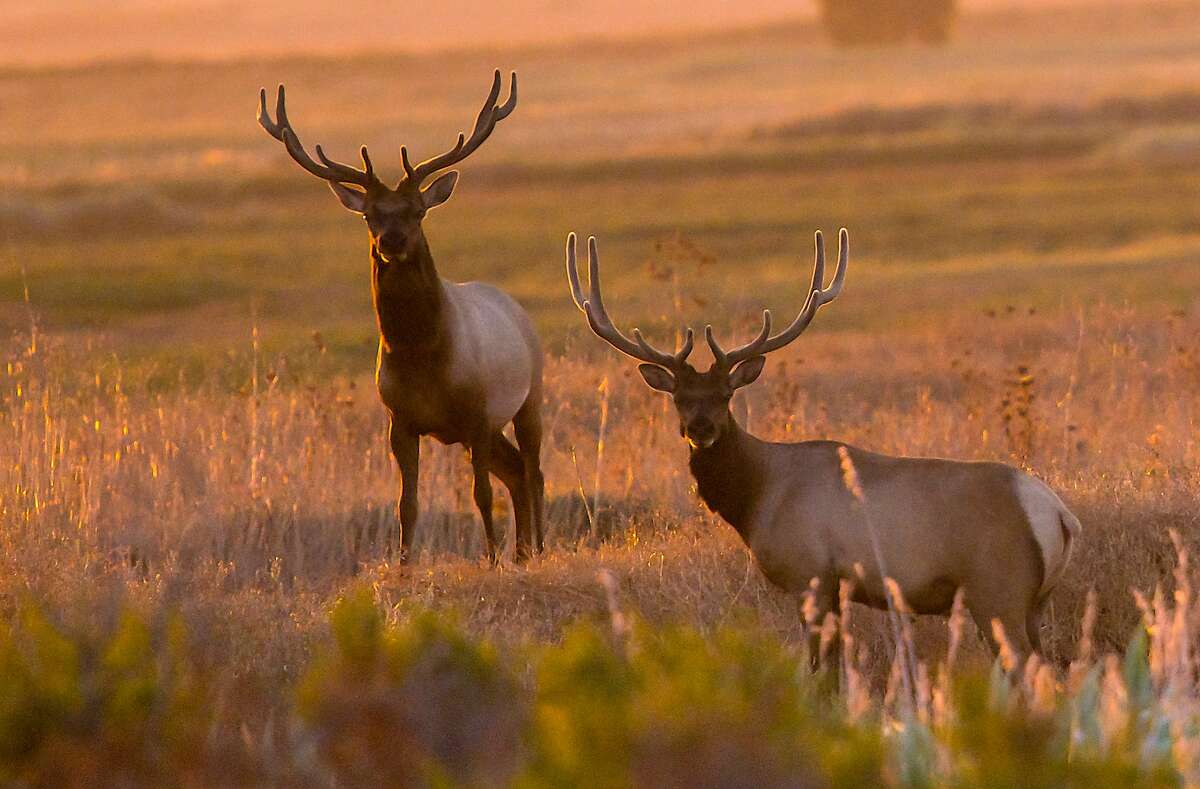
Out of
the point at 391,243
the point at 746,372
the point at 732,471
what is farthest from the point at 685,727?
the point at 391,243

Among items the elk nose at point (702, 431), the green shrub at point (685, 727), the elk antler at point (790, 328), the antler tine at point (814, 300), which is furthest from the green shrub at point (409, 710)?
the antler tine at point (814, 300)

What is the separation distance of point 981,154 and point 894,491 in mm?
39338

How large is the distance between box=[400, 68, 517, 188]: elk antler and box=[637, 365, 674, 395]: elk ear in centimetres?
175

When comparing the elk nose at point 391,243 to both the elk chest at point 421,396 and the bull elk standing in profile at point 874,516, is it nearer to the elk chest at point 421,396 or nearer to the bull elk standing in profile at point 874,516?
the elk chest at point 421,396

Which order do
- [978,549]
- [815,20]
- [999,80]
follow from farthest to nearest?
[815,20]
[999,80]
[978,549]

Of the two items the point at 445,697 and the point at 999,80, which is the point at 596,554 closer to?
the point at 445,697

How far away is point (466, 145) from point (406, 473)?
1.63m

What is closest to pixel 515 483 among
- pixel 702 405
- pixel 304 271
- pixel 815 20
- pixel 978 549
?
pixel 702 405

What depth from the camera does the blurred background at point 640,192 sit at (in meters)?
24.5

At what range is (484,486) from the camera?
1071cm

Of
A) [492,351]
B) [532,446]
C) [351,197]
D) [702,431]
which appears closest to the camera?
[702,431]

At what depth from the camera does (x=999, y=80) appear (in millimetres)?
76375

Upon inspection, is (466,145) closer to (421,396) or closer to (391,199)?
(391,199)

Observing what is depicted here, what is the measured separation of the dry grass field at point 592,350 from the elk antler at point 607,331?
40.2 inches
